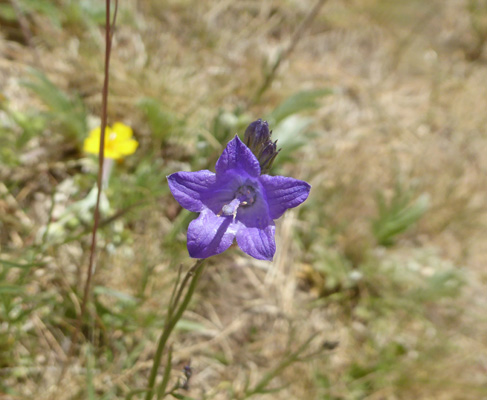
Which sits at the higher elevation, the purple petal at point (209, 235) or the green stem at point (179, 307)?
Result: the purple petal at point (209, 235)

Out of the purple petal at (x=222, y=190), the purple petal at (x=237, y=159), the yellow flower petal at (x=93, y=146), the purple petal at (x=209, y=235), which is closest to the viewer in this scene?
the purple petal at (x=209, y=235)

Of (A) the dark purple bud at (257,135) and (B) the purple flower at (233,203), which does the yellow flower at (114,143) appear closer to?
(B) the purple flower at (233,203)

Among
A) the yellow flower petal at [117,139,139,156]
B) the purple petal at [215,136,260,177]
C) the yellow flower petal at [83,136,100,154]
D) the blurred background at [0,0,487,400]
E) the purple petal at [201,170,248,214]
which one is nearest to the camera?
the purple petal at [215,136,260,177]

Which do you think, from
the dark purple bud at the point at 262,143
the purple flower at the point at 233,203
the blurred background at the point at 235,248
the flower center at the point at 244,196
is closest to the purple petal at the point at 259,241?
the purple flower at the point at 233,203

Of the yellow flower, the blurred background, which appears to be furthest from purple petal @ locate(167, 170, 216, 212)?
the yellow flower

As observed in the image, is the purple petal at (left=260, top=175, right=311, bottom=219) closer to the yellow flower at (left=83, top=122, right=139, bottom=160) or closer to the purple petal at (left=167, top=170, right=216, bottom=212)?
the purple petal at (left=167, top=170, right=216, bottom=212)

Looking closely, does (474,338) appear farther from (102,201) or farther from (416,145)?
(102,201)
